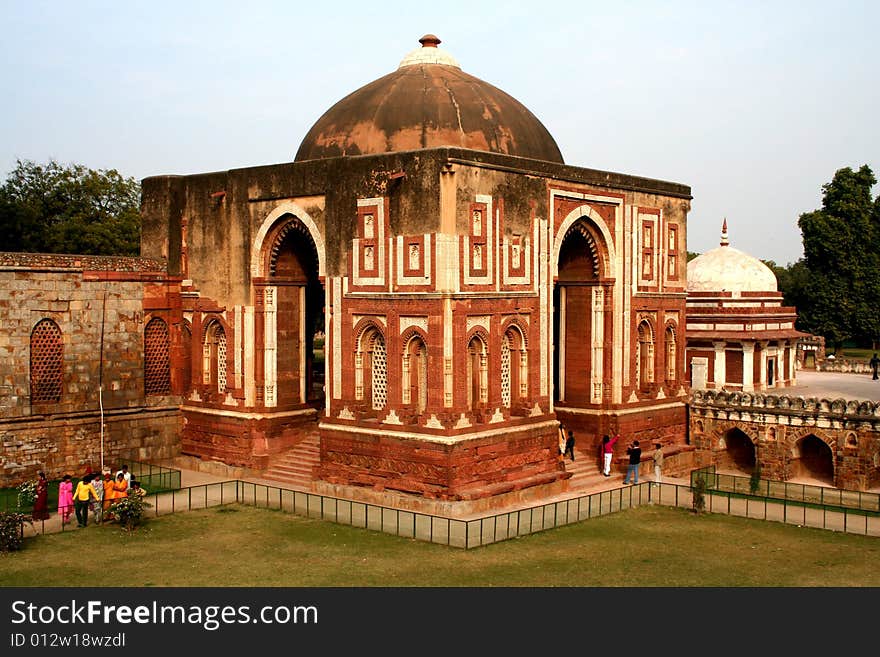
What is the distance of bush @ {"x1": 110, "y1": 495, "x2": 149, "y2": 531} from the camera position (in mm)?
21891

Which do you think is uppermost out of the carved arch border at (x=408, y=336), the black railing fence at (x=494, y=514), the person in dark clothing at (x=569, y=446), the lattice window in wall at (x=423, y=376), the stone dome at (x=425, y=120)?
the stone dome at (x=425, y=120)

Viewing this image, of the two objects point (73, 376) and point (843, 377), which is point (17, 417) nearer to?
point (73, 376)

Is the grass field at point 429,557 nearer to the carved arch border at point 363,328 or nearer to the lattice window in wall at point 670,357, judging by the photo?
the carved arch border at point 363,328

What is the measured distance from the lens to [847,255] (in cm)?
5291

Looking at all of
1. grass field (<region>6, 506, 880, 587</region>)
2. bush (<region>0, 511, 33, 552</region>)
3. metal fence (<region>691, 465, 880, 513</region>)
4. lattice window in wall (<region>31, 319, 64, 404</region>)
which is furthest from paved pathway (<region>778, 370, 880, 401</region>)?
bush (<region>0, 511, 33, 552</region>)

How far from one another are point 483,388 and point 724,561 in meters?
7.11

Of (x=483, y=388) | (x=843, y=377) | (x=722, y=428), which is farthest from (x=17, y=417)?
(x=843, y=377)

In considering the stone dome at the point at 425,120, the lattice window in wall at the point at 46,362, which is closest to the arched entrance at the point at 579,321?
the stone dome at the point at 425,120

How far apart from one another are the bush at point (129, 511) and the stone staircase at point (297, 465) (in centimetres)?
539

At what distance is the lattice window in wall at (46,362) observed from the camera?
27.3m

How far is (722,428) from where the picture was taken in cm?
3192

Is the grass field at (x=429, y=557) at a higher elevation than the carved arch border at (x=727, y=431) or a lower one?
lower

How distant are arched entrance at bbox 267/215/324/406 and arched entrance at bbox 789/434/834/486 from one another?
46.9 feet

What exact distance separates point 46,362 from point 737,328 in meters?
23.0
